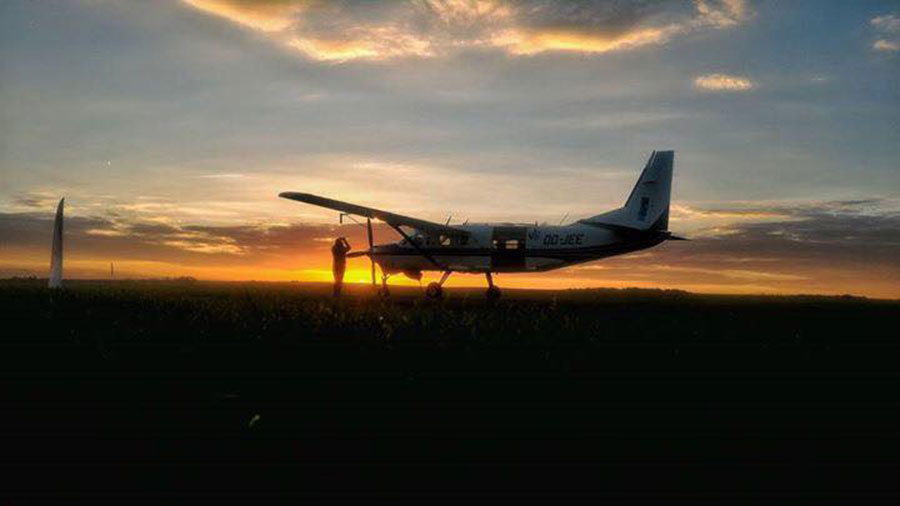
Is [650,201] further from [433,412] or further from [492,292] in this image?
[433,412]

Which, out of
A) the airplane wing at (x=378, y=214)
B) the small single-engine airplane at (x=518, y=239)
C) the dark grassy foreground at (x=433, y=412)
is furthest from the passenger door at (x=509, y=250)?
the dark grassy foreground at (x=433, y=412)

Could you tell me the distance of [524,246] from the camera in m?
32.6

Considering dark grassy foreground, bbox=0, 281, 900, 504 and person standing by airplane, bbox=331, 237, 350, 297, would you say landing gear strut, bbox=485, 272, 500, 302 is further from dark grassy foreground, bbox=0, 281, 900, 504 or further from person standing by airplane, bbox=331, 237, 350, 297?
dark grassy foreground, bbox=0, 281, 900, 504

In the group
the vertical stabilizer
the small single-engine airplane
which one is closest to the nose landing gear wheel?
the small single-engine airplane

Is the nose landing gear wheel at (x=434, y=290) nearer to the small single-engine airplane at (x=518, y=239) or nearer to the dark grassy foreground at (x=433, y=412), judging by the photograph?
the small single-engine airplane at (x=518, y=239)

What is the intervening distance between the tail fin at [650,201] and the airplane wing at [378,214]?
6880 mm

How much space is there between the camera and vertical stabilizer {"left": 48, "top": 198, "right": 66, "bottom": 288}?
4644 cm

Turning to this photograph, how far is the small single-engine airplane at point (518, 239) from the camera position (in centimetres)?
3228

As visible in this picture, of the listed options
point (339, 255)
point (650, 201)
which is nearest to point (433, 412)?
point (339, 255)

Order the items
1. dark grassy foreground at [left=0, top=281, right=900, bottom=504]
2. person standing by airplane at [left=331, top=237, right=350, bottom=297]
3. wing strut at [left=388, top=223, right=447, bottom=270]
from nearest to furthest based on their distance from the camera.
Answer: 1. dark grassy foreground at [left=0, top=281, right=900, bottom=504]
2. person standing by airplane at [left=331, top=237, right=350, bottom=297]
3. wing strut at [left=388, top=223, right=447, bottom=270]

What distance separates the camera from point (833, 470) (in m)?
6.07

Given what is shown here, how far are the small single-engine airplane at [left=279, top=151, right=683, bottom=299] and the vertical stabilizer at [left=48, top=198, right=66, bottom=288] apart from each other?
2291cm

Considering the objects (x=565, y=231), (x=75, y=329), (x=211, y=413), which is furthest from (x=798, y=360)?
(x=565, y=231)

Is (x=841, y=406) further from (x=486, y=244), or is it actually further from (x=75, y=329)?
(x=486, y=244)
